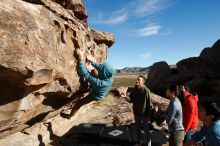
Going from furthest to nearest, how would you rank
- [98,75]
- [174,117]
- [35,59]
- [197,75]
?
[197,75] → [98,75] → [174,117] → [35,59]

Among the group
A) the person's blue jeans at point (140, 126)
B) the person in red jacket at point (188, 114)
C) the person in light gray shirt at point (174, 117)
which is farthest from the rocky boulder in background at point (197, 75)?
the person in light gray shirt at point (174, 117)

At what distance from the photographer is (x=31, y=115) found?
10539mm

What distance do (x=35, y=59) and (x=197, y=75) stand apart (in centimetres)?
3111

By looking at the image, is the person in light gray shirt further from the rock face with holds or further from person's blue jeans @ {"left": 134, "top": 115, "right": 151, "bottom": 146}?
the rock face with holds

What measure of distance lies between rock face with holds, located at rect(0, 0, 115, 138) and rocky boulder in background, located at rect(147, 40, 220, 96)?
85.0 ft

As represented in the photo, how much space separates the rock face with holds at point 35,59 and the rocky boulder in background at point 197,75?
85.0 feet

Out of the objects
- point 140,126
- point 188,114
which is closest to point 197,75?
point 140,126

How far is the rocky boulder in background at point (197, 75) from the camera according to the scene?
35.6 metres

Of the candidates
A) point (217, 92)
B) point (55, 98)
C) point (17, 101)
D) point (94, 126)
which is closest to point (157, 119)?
point (94, 126)

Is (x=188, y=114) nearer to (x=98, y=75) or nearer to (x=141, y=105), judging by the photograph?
(x=141, y=105)

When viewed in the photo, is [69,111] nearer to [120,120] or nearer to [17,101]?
[120,120]

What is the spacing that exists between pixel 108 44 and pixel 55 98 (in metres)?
5.44

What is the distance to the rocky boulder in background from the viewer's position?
117 ft

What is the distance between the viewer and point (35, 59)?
823cm
